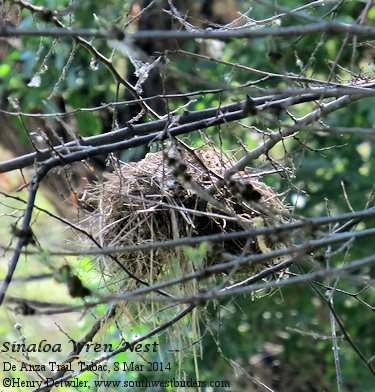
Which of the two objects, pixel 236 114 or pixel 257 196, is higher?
pixel 236 114

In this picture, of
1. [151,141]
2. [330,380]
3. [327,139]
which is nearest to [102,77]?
[327,139]

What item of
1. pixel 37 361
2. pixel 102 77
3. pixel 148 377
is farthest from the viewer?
pixel 102 77

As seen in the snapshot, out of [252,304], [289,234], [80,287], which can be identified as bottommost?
[80,287]

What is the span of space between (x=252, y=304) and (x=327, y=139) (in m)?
1.23

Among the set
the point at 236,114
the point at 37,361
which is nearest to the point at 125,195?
the point at 236,114

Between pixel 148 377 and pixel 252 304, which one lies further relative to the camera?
pixel 252 304

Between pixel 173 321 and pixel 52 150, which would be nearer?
pixel 52 150

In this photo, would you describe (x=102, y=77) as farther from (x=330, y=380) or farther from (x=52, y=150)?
(x=52, y=150)

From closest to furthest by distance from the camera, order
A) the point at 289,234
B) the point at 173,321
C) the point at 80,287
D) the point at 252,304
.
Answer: the point at 80,287, the point at 289,234, the point at 173,321, the point at 252,304

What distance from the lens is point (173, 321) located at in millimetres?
2873

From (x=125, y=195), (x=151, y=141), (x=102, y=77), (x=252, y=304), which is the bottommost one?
(x=125, y=195)

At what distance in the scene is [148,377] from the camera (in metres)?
4.86

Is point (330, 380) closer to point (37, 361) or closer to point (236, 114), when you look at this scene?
point (37, 361)

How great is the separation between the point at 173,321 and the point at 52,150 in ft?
2.31
